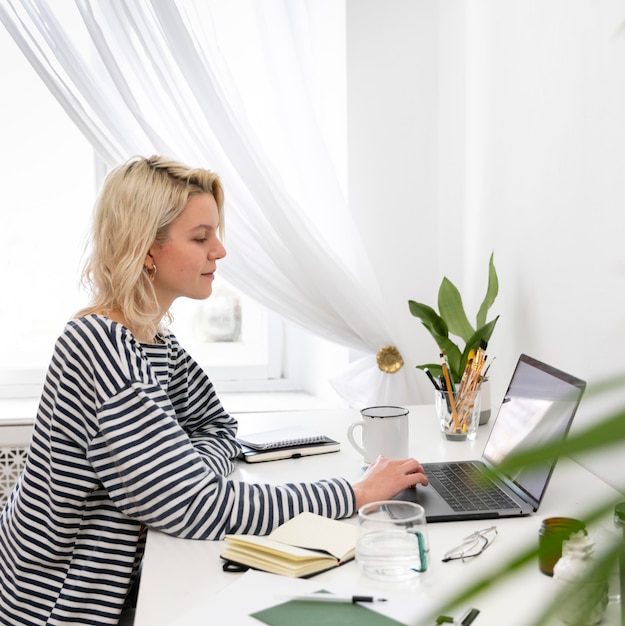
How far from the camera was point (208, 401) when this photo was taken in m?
1.54

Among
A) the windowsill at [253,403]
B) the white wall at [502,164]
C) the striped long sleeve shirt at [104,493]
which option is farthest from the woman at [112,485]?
the windowsill at [253,403]

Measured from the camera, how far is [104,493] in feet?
3.79

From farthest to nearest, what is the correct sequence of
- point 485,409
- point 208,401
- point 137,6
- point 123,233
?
point 137,6 → point 485,409 → point 208,401 → point 123,233

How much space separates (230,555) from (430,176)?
61.8 inches

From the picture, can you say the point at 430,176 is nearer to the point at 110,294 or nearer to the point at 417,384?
the point at 417,384

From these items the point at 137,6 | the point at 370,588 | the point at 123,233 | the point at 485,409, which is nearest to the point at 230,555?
the point at 370,588

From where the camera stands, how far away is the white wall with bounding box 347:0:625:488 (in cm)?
132

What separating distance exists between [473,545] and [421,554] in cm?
11

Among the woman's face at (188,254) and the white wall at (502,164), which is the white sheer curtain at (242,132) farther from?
the woman's face at (188,254)

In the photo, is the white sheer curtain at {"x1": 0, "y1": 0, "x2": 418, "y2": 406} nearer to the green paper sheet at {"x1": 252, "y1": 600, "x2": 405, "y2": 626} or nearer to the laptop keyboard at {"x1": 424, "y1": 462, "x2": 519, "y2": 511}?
the laptop keyboard at {"x1": 424, "y1": 462, "x2": 519, "y2": 511}

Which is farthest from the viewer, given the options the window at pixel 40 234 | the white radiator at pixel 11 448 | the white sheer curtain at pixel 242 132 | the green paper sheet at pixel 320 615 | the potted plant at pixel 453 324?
the window at pixel 40 234

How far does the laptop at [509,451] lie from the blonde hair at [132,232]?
1.67ft

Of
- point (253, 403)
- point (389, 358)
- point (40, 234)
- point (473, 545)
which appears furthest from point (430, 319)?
point (40, 234)

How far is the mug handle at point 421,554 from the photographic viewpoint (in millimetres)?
918
